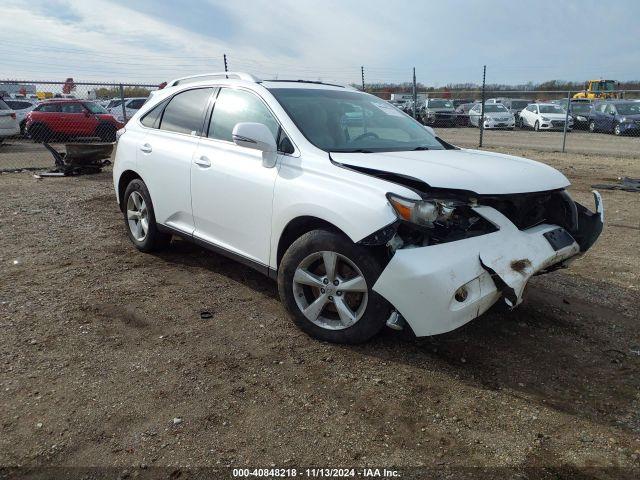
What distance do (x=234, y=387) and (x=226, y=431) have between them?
405 mm

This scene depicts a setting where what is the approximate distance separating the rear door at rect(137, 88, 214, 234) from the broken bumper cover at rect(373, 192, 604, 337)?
7.48ft

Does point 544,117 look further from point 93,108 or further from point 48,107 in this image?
point 48,107

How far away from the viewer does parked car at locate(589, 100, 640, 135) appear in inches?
861

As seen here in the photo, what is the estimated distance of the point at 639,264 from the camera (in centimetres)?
525

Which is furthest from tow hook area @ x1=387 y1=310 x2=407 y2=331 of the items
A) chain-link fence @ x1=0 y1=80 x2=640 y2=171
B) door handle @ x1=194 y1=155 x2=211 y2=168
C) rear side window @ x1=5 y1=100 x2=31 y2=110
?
rear side window @ x1=5 y1=100 x2=31 y2=110

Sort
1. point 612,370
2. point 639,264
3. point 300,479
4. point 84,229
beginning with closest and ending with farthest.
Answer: point 300,479 < point 612,370 < point 639,264 < point 84,229

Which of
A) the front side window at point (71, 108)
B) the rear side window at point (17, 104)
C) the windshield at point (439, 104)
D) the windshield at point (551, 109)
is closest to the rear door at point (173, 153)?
the front side window at point (71, 108)

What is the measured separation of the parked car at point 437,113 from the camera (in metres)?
26.5

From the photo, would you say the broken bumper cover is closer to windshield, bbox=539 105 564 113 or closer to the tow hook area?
the tow hook area

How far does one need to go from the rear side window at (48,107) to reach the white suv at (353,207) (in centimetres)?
1444

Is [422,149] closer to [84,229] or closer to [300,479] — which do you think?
[300,479]

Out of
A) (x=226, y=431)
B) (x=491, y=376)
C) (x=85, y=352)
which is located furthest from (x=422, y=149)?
(x=85, y=352)

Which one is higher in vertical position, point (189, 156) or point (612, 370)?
point (189, 156)

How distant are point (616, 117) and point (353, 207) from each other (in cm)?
2376
